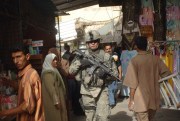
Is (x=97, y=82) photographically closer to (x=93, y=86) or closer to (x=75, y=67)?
(x=93, y=86)

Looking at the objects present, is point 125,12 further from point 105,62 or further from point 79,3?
point 105,62

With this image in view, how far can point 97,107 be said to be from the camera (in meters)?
6.09

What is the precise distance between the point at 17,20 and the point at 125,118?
412 centimetres

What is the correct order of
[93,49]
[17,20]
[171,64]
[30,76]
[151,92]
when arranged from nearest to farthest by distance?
[30,76]
[151,92]
[17,20]
[93,49]
[171,64]

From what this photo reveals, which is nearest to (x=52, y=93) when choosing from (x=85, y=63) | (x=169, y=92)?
(x=85, y=63)

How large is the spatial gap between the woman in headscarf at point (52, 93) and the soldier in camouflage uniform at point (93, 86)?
0.51m

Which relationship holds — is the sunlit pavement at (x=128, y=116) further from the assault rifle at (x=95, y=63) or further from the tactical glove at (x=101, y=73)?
the tactical glove at (x=101, y=73)

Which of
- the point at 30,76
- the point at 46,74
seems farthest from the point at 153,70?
the point at 30,76

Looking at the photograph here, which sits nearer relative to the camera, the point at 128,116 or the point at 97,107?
the point at 97,107

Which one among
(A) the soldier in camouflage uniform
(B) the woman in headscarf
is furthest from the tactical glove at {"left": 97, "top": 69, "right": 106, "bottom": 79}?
(B) the woman in headscarf

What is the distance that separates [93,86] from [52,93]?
92cm

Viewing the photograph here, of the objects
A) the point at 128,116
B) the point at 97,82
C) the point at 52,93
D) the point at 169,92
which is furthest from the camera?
the point at 128,116

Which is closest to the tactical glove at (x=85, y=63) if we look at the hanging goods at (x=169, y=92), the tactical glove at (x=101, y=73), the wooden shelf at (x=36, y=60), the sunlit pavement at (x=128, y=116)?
the tactical glove at (x=101, y=73)

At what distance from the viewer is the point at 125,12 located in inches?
379
